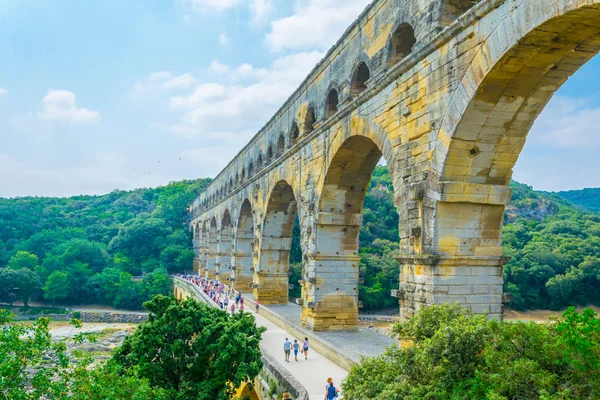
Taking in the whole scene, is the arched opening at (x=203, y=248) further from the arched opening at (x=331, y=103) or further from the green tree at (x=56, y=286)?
the arched opening at (x=331, y=103)

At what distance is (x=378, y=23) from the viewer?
39.2 feet

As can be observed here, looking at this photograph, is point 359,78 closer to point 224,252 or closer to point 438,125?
point 438,125

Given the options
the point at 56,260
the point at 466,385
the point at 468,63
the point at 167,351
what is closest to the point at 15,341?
the point at 167,351

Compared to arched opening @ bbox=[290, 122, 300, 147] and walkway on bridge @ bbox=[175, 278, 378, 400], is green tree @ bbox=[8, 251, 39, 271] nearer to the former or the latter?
arched opening @ bbox=[290, 122, 300, 147]

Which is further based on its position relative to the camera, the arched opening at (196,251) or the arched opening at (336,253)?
the arched opening at (196,251)

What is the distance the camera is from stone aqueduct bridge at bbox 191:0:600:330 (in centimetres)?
738

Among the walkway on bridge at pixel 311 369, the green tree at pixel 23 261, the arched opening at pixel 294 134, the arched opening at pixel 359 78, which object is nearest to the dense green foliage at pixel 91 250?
the green tree at pixel 23 261

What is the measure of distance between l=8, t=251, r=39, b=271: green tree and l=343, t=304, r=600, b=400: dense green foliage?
47.7 meters

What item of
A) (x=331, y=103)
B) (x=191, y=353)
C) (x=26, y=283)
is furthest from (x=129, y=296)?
(x=191, y=353)

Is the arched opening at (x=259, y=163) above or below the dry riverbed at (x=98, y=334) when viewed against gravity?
above

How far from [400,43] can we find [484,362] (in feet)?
25.9

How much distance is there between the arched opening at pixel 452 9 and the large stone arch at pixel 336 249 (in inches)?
227

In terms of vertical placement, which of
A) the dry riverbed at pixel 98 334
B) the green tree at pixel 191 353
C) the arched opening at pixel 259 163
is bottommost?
the dry riverbed at pixel 98 334

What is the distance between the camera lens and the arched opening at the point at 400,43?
1123 centimetres
